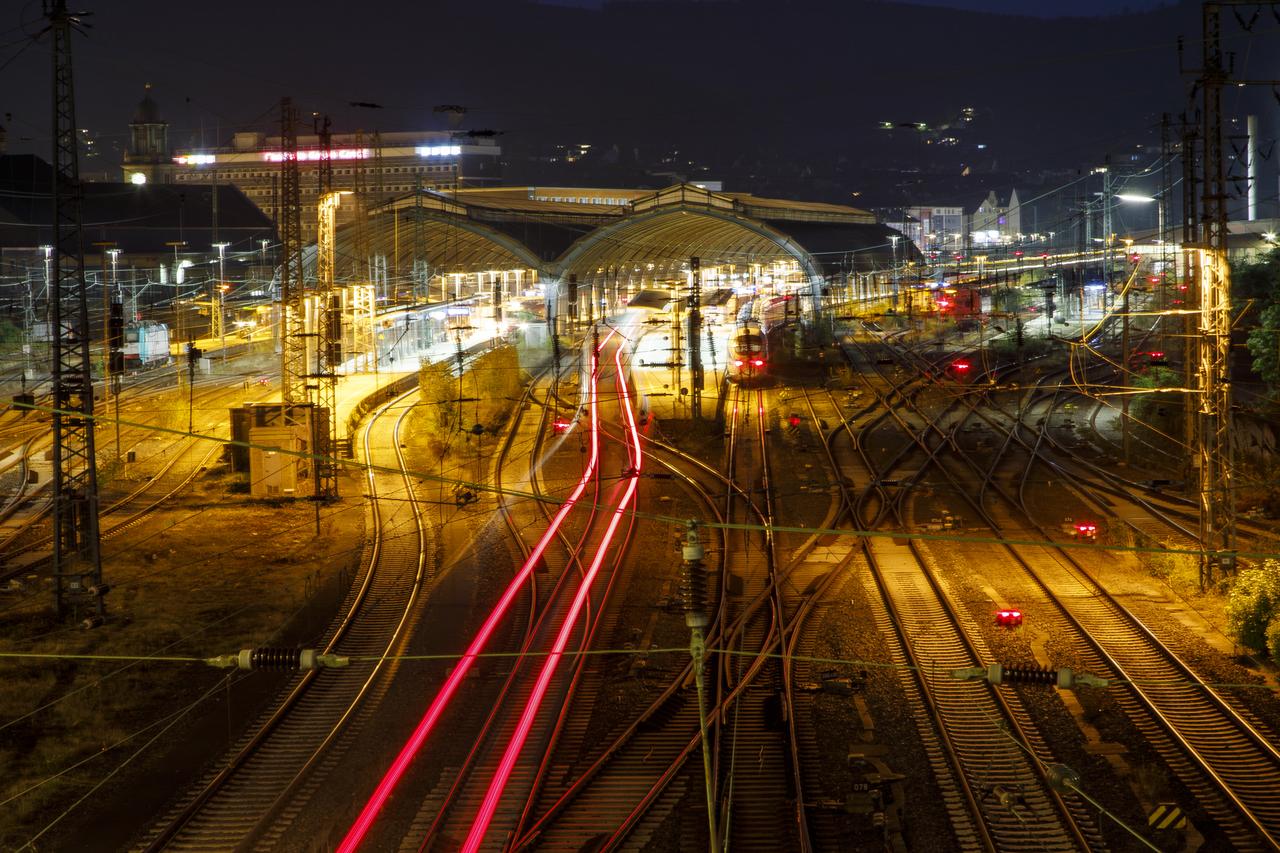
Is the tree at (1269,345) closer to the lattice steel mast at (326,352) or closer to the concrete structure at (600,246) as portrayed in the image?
the lattice steel mast at (326,352)

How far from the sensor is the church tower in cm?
7175

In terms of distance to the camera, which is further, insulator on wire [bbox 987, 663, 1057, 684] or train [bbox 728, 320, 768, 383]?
train [bbox 728, 320, 768, 383]

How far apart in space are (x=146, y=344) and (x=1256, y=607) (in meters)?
29.2

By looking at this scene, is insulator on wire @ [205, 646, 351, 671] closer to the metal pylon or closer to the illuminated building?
the metal pylon

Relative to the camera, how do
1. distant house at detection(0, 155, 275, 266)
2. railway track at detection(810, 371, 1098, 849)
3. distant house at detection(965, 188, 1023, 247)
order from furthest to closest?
distant house at detection(965, 188, 1023, 247), distant house at detection(0, 155, 275, 266), railway track at detection(810, 371, 1098, 849)

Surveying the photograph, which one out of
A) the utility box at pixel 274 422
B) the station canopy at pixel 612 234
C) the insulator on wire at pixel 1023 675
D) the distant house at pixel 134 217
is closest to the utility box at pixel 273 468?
the utility box at pixel 274 422

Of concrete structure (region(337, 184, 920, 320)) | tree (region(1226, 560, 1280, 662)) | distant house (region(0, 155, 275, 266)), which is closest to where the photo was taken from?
tree (region(1226, 560, 1280, 662))

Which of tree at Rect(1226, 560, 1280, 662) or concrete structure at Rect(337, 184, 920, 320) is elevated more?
concrete structure at Rect(337, 184, 920, 320)

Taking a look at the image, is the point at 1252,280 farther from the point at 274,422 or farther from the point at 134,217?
the point at 134,217

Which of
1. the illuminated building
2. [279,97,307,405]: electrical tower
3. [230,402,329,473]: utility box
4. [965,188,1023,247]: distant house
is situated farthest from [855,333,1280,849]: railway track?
[965,188,1023,247]: distant house

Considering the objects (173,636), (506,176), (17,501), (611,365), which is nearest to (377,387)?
(611,365)

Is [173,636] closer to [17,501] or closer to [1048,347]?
[17,501]

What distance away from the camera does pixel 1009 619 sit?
10438 mm

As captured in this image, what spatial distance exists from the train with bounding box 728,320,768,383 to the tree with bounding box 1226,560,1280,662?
1656 cm
